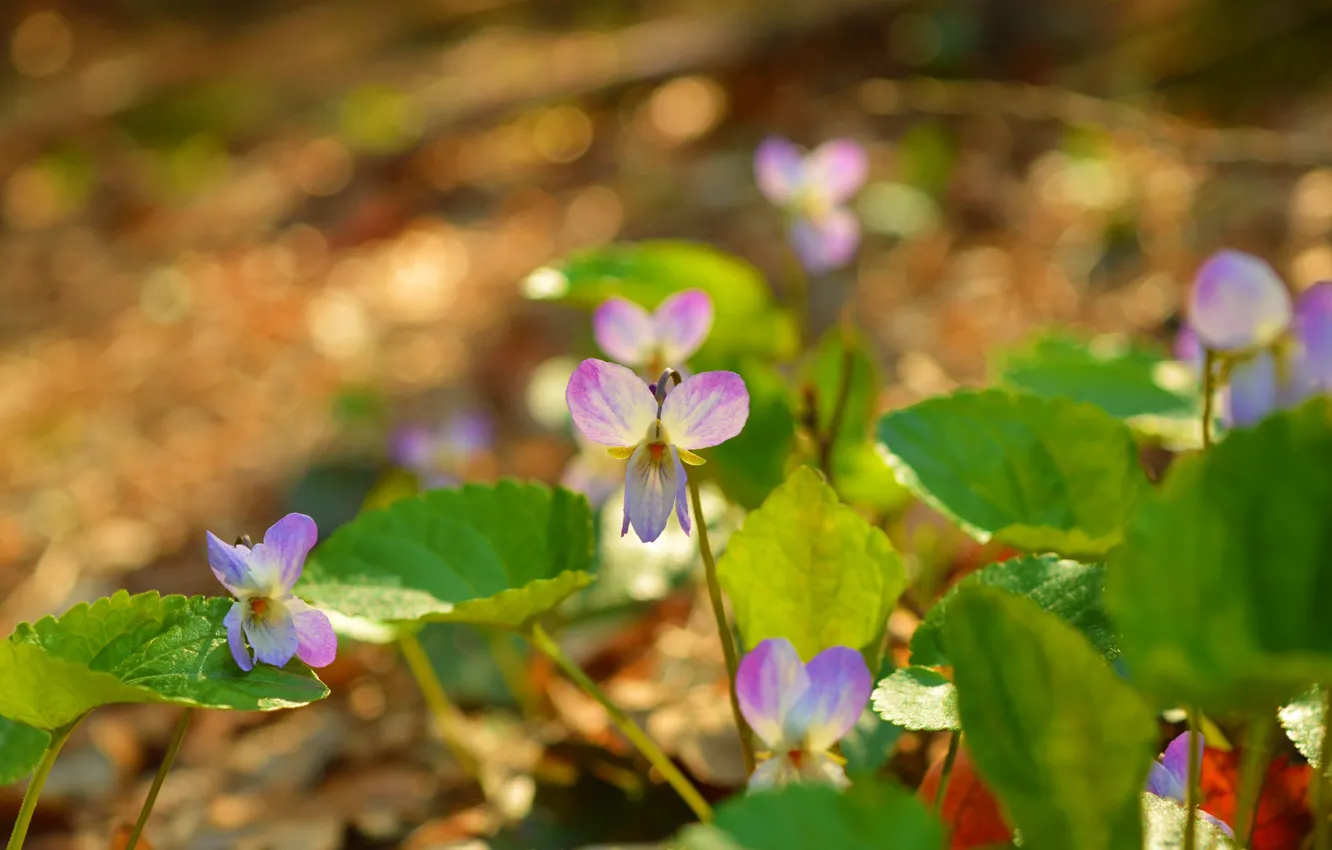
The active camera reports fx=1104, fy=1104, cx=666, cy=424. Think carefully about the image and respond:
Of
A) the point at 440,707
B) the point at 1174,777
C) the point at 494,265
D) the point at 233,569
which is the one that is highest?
the point at 233,569

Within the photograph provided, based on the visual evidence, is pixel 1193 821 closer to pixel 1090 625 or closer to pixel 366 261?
pixel 1090 625

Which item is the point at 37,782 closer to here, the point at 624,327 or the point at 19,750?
the point at 19,750

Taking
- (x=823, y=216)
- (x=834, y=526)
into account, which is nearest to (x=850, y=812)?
(x=834, y=526)

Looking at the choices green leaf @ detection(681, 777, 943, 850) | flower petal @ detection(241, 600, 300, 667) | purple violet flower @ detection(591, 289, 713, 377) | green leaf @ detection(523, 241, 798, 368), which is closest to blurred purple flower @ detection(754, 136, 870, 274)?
green leaf @ detection(523, 241, 798, 368)

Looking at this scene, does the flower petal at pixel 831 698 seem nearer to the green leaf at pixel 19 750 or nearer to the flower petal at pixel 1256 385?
the flower petal at pixel 1256 385

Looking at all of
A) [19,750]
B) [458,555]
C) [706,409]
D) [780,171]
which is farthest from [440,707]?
[780,171]

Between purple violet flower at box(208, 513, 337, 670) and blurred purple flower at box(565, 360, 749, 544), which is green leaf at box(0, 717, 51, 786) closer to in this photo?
purple violet flower at box(208, 513, 337, 670)
